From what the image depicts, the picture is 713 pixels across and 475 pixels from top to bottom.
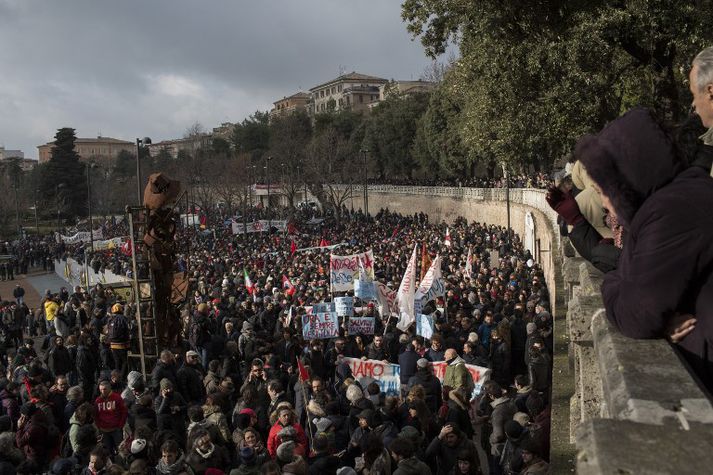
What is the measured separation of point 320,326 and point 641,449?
1190 cm

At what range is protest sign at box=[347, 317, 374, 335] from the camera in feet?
45.6

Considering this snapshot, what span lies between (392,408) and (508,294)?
8596 millimetres

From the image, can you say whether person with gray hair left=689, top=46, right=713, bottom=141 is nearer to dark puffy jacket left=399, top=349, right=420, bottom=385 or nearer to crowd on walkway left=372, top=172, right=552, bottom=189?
dark puffy jacket left=399, top=349, right=420, bottom=385

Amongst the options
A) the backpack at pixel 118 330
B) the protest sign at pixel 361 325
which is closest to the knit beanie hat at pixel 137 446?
the backpack at pixel 118 330

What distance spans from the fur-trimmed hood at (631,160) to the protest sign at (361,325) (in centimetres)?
1157

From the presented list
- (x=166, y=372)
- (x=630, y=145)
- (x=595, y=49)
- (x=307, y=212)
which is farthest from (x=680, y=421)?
(x=307, y=212)

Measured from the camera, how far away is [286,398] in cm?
886

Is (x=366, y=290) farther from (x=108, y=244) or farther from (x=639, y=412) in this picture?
(x=108, y=244)

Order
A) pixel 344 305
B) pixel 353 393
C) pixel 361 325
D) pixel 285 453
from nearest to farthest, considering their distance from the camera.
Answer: pixel 285 453 → pixel 353 393 → pixel 361 325 → pixel 344 305

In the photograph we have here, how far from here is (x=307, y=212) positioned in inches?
2413

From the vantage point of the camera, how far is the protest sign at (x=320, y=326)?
13445mm

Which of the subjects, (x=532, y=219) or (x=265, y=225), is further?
(x=265, y=225)

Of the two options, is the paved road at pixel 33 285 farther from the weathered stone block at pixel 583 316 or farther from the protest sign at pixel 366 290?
the weathered stone block at pixel 583 316

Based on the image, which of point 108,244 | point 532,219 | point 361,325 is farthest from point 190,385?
point 108,244
